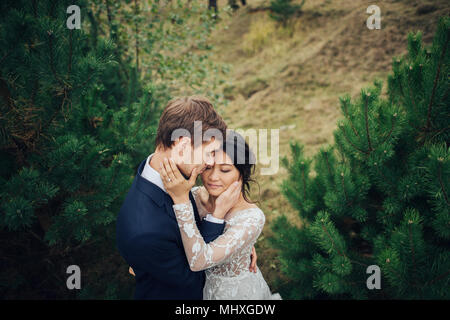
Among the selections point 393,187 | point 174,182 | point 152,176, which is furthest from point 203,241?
point 393,187

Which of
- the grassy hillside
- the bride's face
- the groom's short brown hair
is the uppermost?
the grassy hillside

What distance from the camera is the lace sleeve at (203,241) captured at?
1.65 metres

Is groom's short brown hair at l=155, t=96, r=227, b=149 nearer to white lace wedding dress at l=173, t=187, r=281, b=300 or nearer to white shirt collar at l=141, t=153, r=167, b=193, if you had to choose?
white shirt collar at l=141, t=153, r=167, b=193

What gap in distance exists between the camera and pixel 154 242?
156cm

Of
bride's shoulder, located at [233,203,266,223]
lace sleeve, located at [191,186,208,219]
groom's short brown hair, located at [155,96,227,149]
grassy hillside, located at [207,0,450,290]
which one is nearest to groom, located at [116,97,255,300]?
groom's short brown hair, located at [155,96,227,149]

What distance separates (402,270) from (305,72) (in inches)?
283

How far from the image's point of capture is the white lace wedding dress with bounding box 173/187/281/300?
1672 mm

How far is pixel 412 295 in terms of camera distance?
1.93 metres

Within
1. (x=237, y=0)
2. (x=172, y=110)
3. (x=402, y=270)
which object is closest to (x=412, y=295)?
(x=402, y=270)

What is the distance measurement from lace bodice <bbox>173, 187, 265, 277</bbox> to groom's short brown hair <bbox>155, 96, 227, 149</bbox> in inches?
19.4

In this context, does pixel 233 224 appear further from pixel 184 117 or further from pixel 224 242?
pixel 184 117

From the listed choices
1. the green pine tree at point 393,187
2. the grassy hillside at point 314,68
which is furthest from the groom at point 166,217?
the grassy hillside at point 314,68
